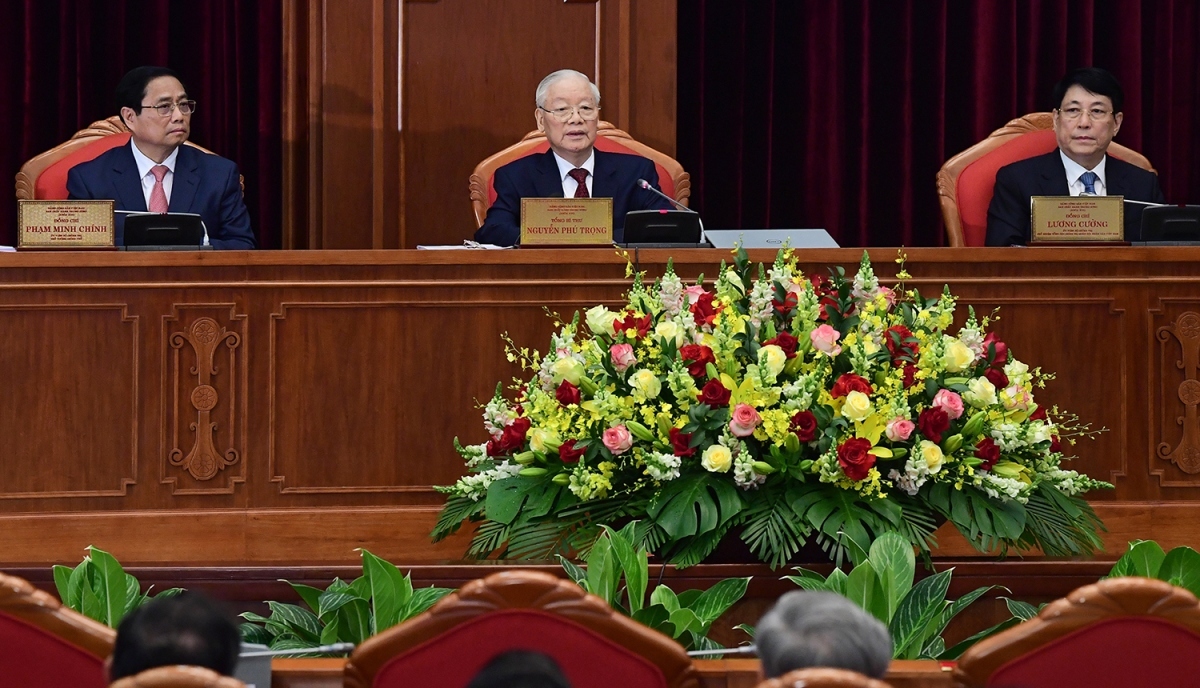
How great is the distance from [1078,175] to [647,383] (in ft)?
8.10

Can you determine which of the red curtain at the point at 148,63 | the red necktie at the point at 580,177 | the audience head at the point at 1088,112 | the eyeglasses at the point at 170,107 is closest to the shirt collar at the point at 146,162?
the eyeglasses at the point at 170,107

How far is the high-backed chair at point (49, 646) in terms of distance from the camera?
179 cm

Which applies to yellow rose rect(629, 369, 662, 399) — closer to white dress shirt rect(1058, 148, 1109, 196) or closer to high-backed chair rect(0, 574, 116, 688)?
high-backed chair rect(0, 574, 116, 688)

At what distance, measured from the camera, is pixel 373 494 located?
359 cm

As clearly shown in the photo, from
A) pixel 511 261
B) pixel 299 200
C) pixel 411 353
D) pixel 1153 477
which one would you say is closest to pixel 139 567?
pixel 411 353

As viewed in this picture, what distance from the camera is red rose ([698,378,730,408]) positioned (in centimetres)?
265

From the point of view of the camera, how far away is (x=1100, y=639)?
1.73 m

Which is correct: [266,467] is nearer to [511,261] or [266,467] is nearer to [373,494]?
[373,494]

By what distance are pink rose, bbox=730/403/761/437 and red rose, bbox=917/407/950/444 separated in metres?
0.28

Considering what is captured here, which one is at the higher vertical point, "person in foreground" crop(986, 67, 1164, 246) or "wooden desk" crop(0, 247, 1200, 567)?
"person in foreground" crop(986, 67, 1164, 246)

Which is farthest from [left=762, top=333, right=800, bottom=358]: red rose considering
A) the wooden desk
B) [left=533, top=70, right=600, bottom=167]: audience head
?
[left=533, top=70, right=600, bottom=167]: audience head

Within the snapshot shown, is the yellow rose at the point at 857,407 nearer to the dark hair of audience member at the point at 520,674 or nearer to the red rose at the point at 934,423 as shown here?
the red rose at the point at 934,423

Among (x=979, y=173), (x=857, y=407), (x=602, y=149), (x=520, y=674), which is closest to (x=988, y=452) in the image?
(x=857, y=407)

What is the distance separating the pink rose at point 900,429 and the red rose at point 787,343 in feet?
0.74
